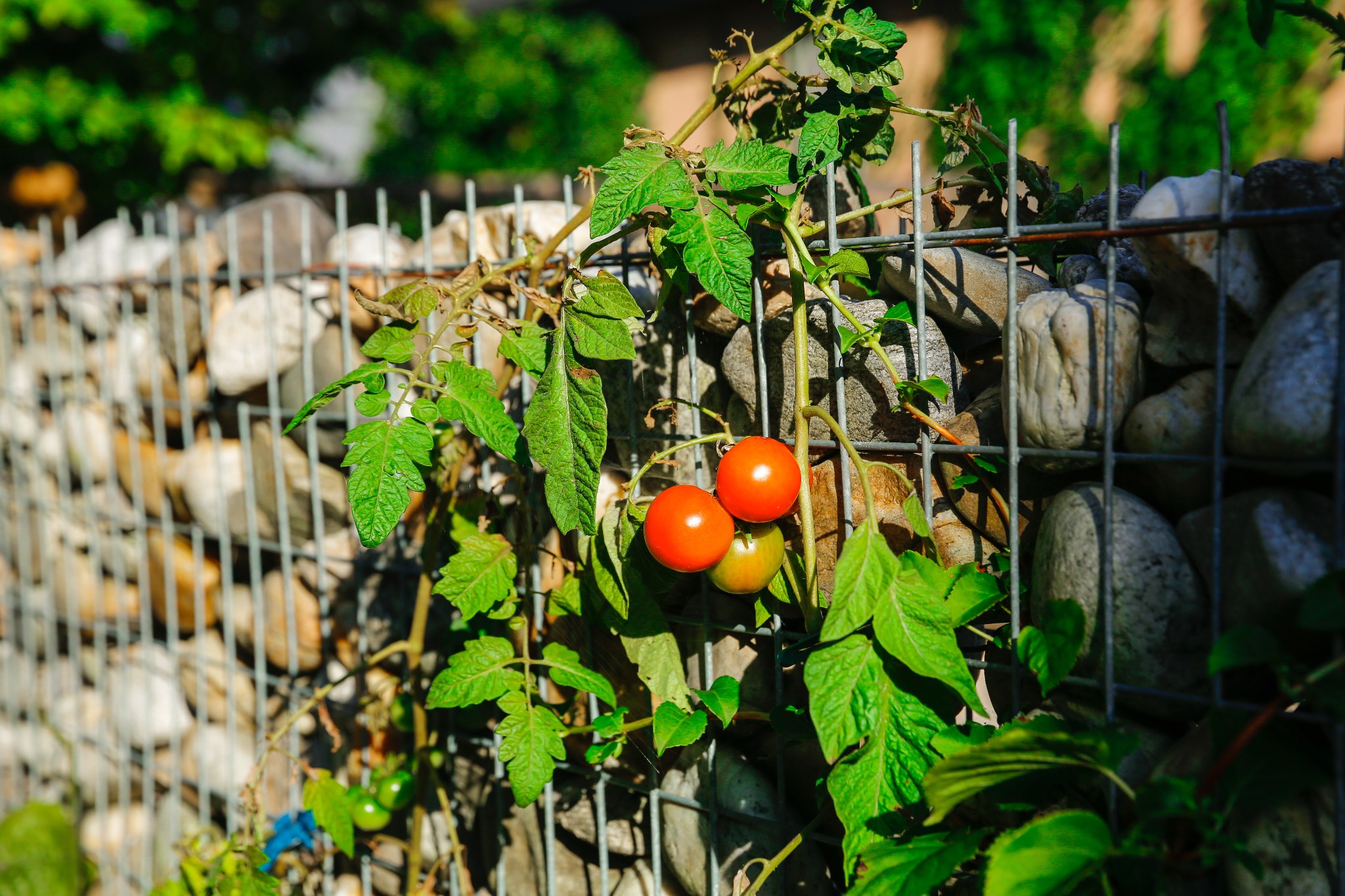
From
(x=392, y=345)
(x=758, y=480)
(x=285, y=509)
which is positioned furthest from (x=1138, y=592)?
(x=285, y=509)

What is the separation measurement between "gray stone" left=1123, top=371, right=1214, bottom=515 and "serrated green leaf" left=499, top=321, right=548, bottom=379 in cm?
82

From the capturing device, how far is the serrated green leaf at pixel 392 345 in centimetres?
143

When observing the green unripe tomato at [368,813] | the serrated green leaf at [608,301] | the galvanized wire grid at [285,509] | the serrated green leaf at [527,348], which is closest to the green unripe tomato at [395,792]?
the green unripe tomato at [368,813]

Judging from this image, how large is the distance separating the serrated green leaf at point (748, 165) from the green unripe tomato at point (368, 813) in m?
1.38

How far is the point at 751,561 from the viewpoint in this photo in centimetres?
134

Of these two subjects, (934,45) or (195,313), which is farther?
(934,45)

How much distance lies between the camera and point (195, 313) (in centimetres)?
250

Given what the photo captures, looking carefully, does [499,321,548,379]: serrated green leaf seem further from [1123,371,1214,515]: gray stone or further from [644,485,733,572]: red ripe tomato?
[1123,371,1214,515]: gray stone

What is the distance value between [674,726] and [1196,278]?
0.93 m

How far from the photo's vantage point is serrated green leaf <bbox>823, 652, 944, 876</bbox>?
118 centimetres

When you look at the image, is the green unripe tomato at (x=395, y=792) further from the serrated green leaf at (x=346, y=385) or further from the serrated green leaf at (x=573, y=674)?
the serrated green leaf at (x=346, y=385)

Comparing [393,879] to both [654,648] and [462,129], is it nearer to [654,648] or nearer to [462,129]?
[654,648]

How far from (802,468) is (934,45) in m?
6.03

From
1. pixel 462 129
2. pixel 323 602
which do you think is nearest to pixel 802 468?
pixel 323 602
